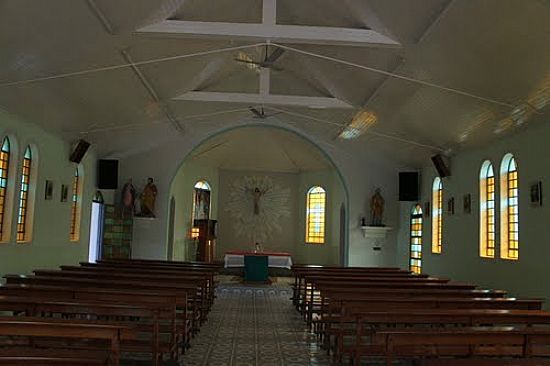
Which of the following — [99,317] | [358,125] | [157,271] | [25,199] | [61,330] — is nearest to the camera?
Answer: [61,330]

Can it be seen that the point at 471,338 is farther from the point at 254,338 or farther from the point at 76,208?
the point at 76,208

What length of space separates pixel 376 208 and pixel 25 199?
1011 cm

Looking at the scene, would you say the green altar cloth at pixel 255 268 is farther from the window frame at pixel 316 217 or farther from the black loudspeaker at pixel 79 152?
the black loudspeaker at pixel 79 152

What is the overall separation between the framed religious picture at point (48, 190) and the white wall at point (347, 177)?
454 cm

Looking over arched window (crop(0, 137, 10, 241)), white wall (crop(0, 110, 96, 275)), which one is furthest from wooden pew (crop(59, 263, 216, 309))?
arched window (crop(0, 137, 10, 241))

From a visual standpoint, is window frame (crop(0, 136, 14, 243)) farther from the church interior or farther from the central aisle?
the central aisle

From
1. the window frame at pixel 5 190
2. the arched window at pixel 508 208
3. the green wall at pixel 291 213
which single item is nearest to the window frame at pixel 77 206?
the window frame at pixel 5 190

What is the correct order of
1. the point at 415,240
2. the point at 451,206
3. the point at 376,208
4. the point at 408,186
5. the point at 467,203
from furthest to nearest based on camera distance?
the point at 415,240, the point at 376,208, the point at 408,186, the point at 451,206, the point at 467,203

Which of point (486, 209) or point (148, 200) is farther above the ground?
point (148, 200)

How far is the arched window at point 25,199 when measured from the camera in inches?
495

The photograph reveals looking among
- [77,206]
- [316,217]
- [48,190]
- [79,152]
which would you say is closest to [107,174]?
[77,206]

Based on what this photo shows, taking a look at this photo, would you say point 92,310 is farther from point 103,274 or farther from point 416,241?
point 416,241

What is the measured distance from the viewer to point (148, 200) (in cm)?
1789

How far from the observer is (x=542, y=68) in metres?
→ 8.80
